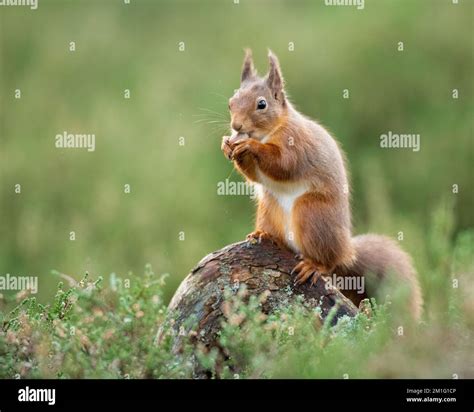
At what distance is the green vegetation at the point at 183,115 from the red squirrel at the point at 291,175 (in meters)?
4.09

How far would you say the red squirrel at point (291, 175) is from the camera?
693cm

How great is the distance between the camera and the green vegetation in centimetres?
1426

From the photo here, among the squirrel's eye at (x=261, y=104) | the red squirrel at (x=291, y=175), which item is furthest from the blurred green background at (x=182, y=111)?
the squirrel's eye at (x=261, y=104)

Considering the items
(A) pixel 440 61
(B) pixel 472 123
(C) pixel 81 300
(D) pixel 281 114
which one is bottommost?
(C) pixel 81 300

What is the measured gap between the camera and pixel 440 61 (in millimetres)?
16625

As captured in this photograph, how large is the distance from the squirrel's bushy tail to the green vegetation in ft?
11.0

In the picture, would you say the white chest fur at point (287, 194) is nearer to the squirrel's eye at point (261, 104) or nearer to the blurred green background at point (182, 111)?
the squirrel's eye at point (261, 104)

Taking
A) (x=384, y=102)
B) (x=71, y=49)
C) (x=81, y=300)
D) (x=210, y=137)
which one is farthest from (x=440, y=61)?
(x=81, y=300)

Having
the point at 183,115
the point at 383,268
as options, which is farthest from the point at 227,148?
the point at 183,115

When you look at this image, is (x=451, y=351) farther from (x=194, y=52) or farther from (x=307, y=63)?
(x=194, y=52)

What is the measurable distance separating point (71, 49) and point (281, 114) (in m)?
Result: 11.4

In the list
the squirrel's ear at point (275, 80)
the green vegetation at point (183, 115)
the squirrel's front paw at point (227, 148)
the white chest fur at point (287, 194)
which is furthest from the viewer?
the green vegetation at point (183, 115)

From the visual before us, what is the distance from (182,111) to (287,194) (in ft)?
30.9

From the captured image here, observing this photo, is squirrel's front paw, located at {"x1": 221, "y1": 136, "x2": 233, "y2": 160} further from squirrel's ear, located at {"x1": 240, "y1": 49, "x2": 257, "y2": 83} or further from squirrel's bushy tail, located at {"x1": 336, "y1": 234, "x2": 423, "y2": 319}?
squirrel's bushy tail, located at {"x1": 336, "y1": 234, "x2": 423, "y2": 319}
